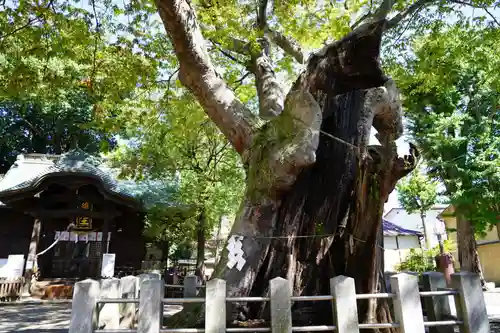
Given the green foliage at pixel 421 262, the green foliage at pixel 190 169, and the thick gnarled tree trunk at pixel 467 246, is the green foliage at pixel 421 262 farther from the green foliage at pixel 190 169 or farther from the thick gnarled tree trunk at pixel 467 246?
the green foliage at pixel 190 169

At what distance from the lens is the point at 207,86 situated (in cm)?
600

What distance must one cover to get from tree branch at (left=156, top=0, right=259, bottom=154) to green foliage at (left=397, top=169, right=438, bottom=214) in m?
14.8

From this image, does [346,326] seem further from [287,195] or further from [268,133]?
[268,133]

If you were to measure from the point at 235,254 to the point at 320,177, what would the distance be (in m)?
1.72

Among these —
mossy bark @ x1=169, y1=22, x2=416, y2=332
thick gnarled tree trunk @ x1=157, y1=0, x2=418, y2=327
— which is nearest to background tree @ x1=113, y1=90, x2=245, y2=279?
thick gnarled tree trunk @ x1=157, y1=0, x2=418, y2=327

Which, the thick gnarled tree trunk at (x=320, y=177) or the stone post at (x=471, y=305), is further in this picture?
the thick gnarled tree trunk at (x=320, y=177)

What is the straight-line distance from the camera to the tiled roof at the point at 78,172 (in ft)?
46.1

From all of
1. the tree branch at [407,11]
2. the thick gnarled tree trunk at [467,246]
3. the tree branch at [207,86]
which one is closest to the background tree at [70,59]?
the tree branch at [207,86]

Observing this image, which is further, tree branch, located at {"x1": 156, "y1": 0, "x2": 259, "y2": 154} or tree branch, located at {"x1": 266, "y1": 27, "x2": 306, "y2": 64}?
tree branch, located at {"x1": 266, "y1": 27, "x2": 306, "y2": 64}

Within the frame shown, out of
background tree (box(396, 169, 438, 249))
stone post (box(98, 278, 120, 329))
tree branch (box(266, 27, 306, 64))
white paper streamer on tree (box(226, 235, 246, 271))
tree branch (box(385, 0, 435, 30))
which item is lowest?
stone post (box(98, 278, 120, 329))

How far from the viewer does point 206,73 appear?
6004 mm

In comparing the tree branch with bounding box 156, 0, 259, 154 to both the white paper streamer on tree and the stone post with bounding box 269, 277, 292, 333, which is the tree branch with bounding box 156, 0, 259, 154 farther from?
the stone post with bounding box 269, 277, 292, 333

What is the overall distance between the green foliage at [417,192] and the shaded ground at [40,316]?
572 centimetres

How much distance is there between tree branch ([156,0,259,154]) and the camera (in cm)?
566
